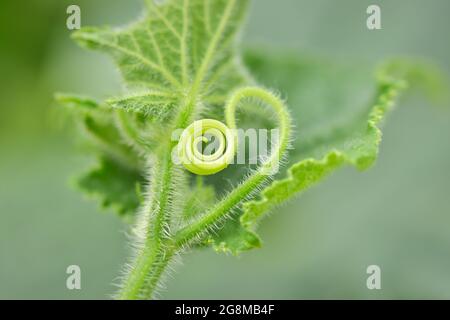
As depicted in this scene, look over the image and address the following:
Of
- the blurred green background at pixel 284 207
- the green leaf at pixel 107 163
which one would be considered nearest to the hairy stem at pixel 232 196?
the green leaf at pixel 107 163

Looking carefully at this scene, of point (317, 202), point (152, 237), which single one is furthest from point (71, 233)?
point (152, 237)

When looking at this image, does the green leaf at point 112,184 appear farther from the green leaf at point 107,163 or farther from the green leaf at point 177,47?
the green leaf at point 177,47

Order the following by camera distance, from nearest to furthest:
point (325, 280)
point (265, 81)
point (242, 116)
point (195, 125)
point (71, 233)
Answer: point (195, 125) → point (242, 116) → point (265, 81) → point (325, 280) → point (71, 233)

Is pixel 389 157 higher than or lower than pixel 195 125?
higher

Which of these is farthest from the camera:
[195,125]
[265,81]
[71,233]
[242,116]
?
[71,233]

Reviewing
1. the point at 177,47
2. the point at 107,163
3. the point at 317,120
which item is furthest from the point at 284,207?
the point at 177,47

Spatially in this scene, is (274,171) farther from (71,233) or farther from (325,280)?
(71,233)

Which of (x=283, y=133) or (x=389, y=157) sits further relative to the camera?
(x=389, y=157)
